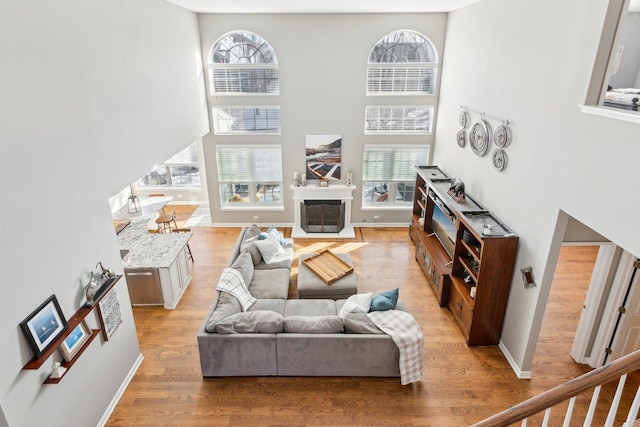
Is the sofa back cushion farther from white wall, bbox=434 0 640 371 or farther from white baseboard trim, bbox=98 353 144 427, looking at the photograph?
white wall, bbox=434 0 640 371

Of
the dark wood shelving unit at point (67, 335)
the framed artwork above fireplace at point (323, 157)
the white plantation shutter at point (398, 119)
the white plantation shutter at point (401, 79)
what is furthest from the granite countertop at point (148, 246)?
the white plantation shutter at point (401, 79)

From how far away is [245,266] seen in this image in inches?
257

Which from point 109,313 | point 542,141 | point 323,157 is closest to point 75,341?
point 109,313

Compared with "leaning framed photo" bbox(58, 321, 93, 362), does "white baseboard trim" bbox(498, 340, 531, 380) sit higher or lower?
lower

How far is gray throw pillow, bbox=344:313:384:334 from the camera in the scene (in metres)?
5.00

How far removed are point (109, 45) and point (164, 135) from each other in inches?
68.4

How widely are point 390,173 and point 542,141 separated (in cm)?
499

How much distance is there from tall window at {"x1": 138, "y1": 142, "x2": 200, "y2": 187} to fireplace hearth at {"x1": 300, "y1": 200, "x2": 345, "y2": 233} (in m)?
3.59

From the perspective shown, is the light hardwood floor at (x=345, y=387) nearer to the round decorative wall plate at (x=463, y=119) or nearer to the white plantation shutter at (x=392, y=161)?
the round decorative wall plate at (x=463, y=119)

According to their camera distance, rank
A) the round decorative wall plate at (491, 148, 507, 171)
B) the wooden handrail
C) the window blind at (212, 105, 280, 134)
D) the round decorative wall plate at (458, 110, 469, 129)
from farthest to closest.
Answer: the window blind at (212, 105, 280, 134) → the round decorative wall plate at (458, 110, 469, 129) → the round decorative wall plate at (491, 148, 507, 171) → the wooden handrail

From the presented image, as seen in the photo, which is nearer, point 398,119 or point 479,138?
point 479,138

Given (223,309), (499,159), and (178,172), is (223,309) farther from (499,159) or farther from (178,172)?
(178,172)

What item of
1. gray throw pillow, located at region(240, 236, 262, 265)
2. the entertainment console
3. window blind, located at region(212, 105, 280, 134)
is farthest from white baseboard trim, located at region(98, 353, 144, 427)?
window blind, located at region(212, 105, 280, 134)

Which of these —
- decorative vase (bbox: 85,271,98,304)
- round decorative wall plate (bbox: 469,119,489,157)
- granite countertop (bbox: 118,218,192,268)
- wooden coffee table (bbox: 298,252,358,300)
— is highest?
round decorative wall plate (bbox: 469,119,489,157)
